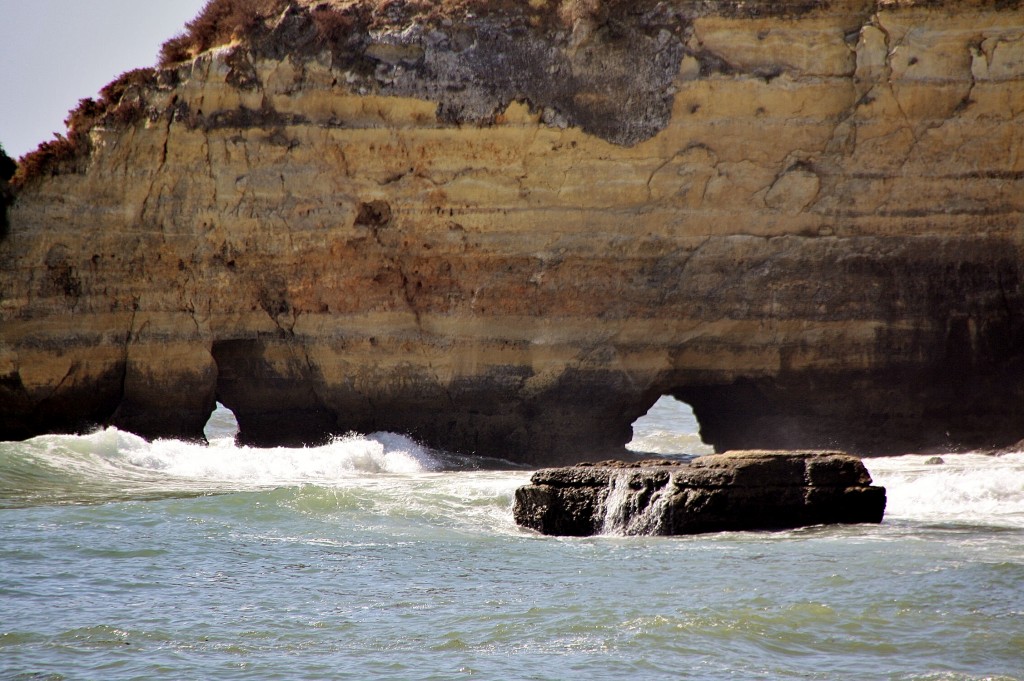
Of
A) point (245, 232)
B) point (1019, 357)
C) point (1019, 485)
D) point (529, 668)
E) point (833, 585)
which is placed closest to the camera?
point (529, 668)

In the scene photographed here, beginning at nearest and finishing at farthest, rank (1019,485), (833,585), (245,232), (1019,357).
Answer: (833,585) < (1019,485) < (1019,357) < (245,232)

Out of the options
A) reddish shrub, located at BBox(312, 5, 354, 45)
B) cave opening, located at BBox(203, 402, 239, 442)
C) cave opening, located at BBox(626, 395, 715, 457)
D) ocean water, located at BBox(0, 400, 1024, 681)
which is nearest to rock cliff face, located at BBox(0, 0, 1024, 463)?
reddish shrub, located at BBox(312, 5, 354, 45)

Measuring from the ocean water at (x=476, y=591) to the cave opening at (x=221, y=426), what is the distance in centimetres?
880

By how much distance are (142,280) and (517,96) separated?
571 centimetres

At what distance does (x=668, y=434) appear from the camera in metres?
21.6

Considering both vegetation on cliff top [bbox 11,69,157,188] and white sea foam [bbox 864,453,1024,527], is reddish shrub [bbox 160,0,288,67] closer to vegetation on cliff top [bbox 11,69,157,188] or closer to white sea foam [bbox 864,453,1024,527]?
vegetation on cliff top [bbox 11,69,157,188]

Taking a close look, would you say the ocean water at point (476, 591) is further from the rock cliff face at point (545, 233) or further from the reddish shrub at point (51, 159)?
the reddish shrub at point (51, 159)

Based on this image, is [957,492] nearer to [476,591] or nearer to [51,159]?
[476,591]

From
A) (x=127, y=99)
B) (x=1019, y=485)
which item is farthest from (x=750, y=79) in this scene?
(x=127, y=99)

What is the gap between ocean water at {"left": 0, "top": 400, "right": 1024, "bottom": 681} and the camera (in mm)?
6328

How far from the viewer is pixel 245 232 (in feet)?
52.9

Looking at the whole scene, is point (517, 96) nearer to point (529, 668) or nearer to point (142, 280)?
point (142, 280)

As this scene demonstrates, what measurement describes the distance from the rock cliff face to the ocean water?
3468 mm

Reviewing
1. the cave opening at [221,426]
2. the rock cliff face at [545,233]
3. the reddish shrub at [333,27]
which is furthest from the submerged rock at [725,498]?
the cave opening at [221,426]
